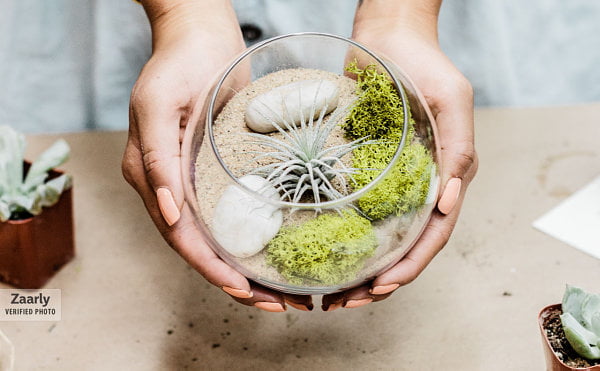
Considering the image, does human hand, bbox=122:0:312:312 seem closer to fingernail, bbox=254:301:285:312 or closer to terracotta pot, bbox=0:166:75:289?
fingernail, bbox=254:301:285:312

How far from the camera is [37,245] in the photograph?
2.85 ft

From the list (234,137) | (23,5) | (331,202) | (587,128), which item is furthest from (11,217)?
(587,128)

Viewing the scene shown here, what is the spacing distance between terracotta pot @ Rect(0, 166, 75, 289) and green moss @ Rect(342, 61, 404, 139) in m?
0.47

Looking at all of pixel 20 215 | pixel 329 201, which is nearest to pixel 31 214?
pixel 20 215

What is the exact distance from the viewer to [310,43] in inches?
24.4

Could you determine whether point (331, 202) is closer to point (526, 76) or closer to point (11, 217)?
point (11, 217)

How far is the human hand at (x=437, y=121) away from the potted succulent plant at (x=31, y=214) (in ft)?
1.30

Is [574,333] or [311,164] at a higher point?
[311,164]

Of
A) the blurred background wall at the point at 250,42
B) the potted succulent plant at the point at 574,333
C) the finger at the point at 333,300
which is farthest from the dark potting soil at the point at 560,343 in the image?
the blurred background wall at the point at 250,42

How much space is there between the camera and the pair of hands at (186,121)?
68 centimetres

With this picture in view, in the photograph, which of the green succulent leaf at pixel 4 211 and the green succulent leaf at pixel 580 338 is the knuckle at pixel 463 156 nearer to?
the green succulent leaf at pixel 580 338

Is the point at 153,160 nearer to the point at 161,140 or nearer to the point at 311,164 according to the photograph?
the point at 161,140

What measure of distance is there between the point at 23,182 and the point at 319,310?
1.42ft

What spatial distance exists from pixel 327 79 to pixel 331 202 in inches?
6.0
